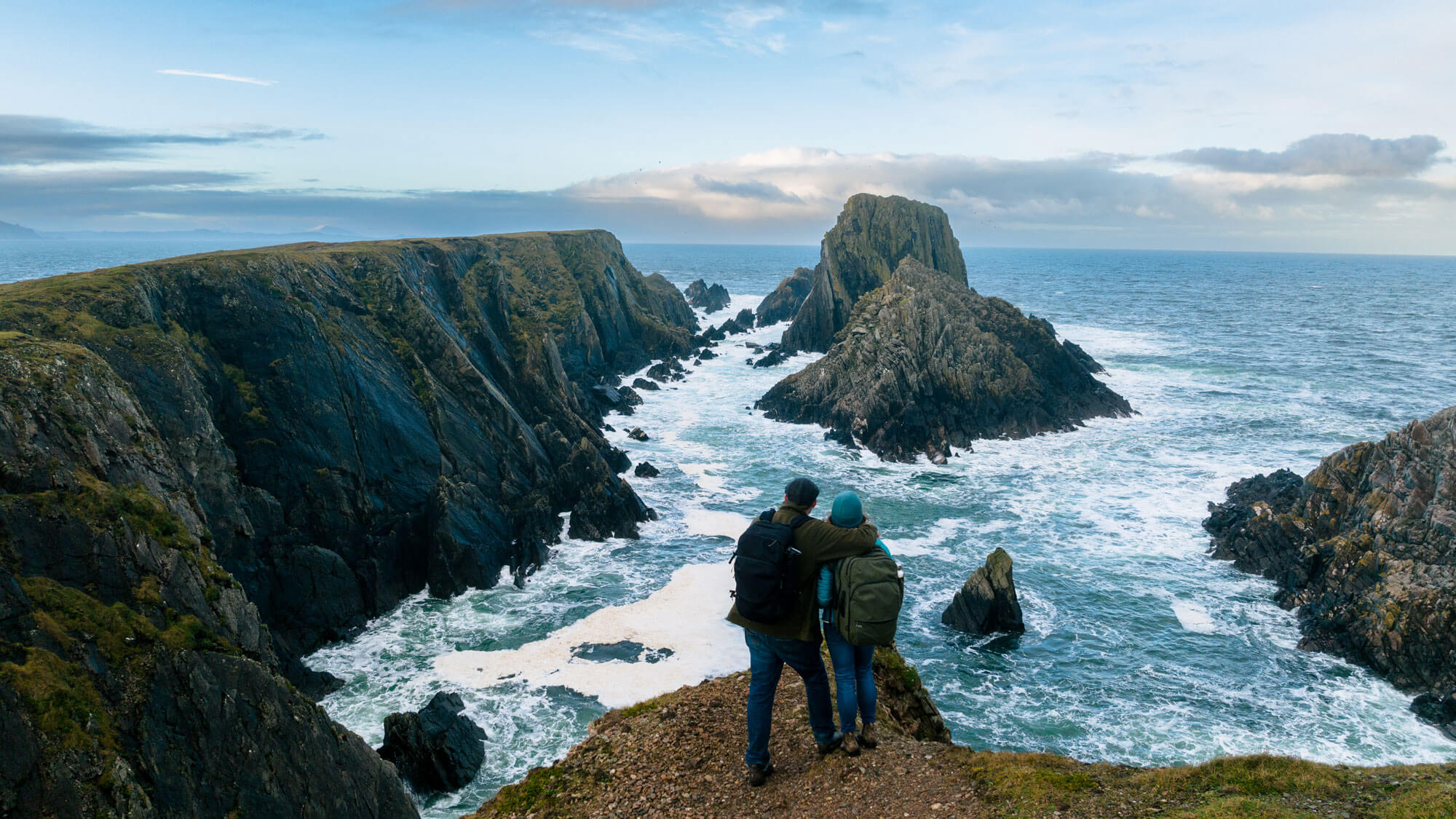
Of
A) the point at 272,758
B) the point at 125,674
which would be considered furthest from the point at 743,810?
the point at 125,674

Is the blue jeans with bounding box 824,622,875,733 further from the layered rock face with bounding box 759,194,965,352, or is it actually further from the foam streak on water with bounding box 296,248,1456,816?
the layered rock face with bounding box 759,194,965,352

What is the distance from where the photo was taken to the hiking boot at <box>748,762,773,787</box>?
9781mm

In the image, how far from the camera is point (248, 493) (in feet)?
89.0

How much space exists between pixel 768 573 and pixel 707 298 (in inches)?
5284

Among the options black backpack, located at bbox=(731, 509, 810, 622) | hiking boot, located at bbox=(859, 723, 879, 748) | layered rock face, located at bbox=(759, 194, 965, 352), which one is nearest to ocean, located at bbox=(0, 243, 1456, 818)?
hiking boot, located at bbox=(859, 723, 879, 748)

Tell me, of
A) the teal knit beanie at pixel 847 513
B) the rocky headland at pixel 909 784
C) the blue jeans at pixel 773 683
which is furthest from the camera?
the rocky headland at pixel 909 784

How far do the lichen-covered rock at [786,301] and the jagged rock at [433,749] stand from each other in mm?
95540

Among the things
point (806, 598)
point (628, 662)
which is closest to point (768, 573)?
point (806, 598)

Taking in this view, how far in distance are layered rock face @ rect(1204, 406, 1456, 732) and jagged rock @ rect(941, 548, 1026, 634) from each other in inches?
398

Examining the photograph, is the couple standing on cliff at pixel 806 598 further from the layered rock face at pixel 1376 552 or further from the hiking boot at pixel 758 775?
the layered rock face at pixel 1376 552

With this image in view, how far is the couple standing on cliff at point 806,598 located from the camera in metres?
8.49

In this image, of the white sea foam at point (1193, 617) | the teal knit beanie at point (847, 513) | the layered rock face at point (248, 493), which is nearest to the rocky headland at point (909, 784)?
the teal knit beanie at point (847, 513)

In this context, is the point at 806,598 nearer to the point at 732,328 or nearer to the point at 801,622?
the point at 801,622

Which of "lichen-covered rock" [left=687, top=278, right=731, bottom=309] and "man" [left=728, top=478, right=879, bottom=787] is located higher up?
"lichen-covered rock" [left=687, top=278, right=731, bottom=309]
